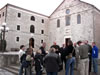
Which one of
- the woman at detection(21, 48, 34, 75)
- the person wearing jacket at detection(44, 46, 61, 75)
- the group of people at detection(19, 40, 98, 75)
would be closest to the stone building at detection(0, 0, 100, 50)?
the group of people at detection(19, 40, 98, 75)

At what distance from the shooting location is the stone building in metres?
21.4

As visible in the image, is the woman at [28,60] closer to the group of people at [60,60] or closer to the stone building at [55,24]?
the group of people at [60,60]

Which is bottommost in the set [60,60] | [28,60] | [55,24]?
[28,60]

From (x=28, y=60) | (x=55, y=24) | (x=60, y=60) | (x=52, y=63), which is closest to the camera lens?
(x=52, y=63)

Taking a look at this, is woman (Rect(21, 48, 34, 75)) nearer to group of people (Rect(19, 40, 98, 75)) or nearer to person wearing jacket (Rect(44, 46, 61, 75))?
group of people (Rect(19, 40, 98, 75))

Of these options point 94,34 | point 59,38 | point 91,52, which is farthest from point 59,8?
point 91,52

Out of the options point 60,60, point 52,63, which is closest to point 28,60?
point 52,63

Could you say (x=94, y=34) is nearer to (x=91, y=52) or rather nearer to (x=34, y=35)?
(x=34, y=35)

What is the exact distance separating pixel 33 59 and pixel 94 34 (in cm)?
1752

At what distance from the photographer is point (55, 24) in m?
27.2

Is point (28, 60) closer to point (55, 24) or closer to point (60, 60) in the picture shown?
point (60, 60)

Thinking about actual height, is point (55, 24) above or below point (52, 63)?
above

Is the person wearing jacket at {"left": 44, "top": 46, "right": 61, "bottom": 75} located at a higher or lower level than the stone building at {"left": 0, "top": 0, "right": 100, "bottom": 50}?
lower

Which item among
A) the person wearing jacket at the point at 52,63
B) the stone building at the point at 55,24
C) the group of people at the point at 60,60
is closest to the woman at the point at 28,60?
the group of people at the point at 60,60
